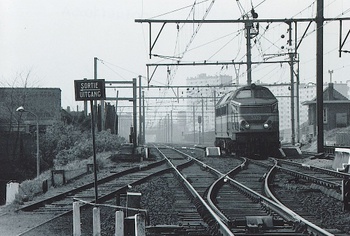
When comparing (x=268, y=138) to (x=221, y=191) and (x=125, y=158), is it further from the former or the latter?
(x=221, y=191)

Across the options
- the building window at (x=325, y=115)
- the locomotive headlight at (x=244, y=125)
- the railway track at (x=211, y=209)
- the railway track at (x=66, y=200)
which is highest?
the building window at (x=325, y=115)

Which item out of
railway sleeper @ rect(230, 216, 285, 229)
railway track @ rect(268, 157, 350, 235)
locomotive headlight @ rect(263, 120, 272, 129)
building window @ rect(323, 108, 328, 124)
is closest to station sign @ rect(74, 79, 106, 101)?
railway sleeper @ rect(230, 216, 285, 229)

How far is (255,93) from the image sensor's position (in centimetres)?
2820

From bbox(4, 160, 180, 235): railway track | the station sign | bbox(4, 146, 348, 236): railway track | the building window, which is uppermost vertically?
the building window

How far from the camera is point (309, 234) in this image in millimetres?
8188

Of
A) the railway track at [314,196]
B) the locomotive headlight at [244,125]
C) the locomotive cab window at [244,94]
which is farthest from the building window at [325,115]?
the railway track at [314,196]

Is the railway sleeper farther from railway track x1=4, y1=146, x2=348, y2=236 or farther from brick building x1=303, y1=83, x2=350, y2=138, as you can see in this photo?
brick building x1=303, y1=83, x2=350, y2=138

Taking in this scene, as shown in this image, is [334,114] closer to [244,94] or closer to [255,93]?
[255,93]

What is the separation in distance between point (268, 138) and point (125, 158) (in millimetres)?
8193

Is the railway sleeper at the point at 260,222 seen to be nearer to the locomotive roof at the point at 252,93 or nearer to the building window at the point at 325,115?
the locomotive roof at the point at 252,93

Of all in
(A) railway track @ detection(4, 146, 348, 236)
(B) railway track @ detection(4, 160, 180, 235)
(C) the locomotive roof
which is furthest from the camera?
(C) the locomotive roof

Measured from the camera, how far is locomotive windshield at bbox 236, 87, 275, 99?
92.3 ft

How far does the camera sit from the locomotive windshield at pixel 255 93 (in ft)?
92.3

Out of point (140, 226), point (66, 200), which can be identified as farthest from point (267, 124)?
point (140, 226)
